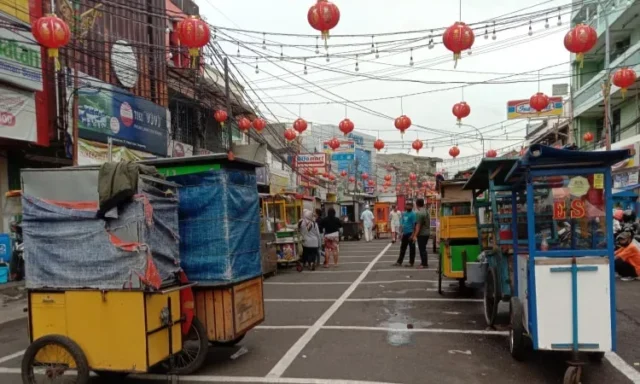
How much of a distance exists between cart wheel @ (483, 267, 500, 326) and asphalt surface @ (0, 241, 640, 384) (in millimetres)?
217

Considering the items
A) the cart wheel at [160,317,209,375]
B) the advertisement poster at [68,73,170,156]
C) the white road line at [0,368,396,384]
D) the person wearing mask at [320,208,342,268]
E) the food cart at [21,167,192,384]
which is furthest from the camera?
the person wearing mask at [320,208,342,268]

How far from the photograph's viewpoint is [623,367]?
18.2ft

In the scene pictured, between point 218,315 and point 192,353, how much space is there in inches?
22.2

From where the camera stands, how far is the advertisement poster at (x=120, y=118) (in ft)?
46.4

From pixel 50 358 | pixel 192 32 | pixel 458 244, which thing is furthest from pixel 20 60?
pixel 458 244

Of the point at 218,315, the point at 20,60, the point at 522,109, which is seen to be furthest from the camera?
the point at 522,109

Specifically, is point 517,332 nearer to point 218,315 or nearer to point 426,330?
point 426,330

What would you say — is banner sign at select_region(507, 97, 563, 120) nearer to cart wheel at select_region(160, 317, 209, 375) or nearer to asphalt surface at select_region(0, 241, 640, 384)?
asphalt surface at select_region(0, 241, 640, 384)

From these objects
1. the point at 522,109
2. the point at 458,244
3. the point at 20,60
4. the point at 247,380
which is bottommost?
the point at 247,380

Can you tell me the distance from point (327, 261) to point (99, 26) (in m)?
10.3

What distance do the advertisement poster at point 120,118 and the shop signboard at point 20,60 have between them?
1200 millimetres

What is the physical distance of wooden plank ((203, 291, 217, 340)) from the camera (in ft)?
18.8

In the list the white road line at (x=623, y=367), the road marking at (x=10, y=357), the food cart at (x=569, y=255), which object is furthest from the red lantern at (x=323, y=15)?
the road marking at (x=10, y=357)

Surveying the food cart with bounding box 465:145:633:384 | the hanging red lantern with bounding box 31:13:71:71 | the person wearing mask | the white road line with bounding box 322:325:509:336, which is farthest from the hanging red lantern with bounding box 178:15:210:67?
the person wearing mask
